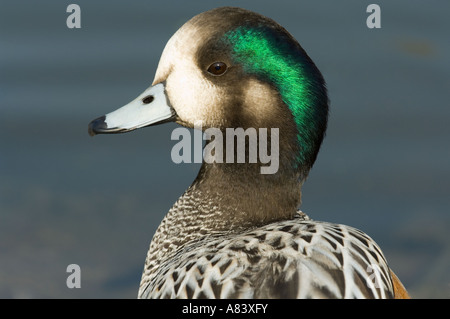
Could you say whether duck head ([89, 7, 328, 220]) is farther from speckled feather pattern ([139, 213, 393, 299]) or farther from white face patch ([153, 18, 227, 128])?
speckled feather pattern ([139, 213, 393, 299])

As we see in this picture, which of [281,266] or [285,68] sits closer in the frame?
[281,266]

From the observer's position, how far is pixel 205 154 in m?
3.54

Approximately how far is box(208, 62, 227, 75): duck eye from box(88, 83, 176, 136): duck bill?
0.24m

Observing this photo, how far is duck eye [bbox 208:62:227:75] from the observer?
3350 mm

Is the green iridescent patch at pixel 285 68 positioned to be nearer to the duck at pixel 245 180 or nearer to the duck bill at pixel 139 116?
the duck at pixel 245 180

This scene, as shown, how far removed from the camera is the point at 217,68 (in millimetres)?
3354

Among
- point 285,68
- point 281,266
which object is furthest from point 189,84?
point 281,266

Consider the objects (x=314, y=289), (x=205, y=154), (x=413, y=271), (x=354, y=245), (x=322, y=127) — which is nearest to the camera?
(x=314, y=289)

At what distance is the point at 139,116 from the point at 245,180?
1.63 feet

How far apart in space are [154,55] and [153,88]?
7.39 ft

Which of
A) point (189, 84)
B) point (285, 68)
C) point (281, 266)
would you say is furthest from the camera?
point (189, 84)

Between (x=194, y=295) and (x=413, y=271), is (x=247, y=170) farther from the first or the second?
(x=413, y=271)

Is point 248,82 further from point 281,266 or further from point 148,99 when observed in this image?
point 281,266
